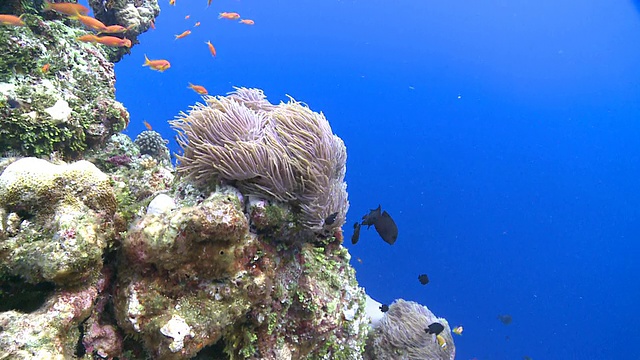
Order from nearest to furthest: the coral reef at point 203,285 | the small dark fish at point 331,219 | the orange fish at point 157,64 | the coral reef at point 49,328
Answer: the coral reef at point 49,328 → the coral reef at point 203,285 → the small dark fish at point 331,219 → the orange fish at point 157,64

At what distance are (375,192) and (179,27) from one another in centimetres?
4311

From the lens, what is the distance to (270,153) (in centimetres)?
301

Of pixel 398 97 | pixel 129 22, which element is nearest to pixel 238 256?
pixel 129 22

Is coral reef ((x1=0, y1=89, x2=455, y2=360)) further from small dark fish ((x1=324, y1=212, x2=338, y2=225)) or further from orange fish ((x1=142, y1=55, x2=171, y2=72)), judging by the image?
orange fish ((x1=142, y1=55, x2=171, y2=72))

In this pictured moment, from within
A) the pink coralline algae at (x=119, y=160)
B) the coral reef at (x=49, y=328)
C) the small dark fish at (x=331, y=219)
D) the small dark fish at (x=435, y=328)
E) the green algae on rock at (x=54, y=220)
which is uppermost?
the small dark fish at (x=435, y=328)

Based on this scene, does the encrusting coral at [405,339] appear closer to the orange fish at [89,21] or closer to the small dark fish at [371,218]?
the small dark fish at [371,218]

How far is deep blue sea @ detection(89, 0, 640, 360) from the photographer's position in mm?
39469

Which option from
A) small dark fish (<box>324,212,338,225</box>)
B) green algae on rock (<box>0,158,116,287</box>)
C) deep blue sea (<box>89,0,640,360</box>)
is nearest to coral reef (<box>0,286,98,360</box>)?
green algae on rock (<box>0,158,116,287</box>)

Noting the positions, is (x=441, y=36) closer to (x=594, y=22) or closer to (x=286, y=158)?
(x=594, y=22)

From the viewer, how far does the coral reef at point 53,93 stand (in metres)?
3.88

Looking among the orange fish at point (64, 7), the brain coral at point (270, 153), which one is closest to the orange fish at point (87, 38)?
the orange fish at point (64, 7)

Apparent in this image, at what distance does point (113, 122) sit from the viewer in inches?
193

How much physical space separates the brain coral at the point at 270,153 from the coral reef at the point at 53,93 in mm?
1692

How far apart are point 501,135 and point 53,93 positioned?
151 ft
